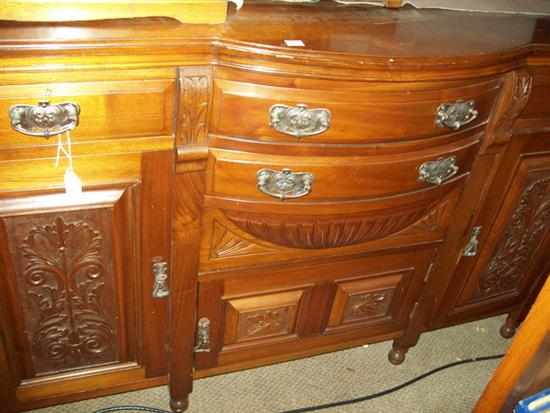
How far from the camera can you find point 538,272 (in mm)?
1466

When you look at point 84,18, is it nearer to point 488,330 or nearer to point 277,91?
point 277,91

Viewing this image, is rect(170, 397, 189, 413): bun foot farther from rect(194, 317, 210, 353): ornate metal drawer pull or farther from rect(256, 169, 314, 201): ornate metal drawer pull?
rect(256, 169, 314, 201): ornate metal drawer pull

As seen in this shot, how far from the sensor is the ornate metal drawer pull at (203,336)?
1144 millimetres

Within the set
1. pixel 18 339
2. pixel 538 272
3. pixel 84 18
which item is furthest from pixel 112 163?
pixel 538 272

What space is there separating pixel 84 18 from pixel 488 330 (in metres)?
1.44

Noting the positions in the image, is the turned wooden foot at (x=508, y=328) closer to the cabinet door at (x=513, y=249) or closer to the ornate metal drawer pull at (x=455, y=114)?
the cabinet door at (x=513, y=249)

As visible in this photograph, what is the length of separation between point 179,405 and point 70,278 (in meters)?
0.47

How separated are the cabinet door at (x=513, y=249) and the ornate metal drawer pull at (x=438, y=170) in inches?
8.3

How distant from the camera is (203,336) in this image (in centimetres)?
116

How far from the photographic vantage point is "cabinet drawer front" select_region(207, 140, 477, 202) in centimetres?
93

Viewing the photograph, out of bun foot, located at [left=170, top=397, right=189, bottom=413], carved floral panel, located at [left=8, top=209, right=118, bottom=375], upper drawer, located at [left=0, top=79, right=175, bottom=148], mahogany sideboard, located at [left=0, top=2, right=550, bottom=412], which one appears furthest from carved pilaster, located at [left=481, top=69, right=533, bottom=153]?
bun foot, located at [left=170, top=397, right=189, bottom=413]

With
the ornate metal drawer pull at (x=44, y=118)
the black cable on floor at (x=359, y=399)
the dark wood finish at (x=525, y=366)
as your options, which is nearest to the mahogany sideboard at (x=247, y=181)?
the ornate metal drawer pull at (x=44, y=118)

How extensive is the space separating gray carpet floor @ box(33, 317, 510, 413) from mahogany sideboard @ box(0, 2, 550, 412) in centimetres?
14

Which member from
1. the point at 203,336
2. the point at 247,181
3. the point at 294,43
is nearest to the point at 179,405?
the point at 203,336
